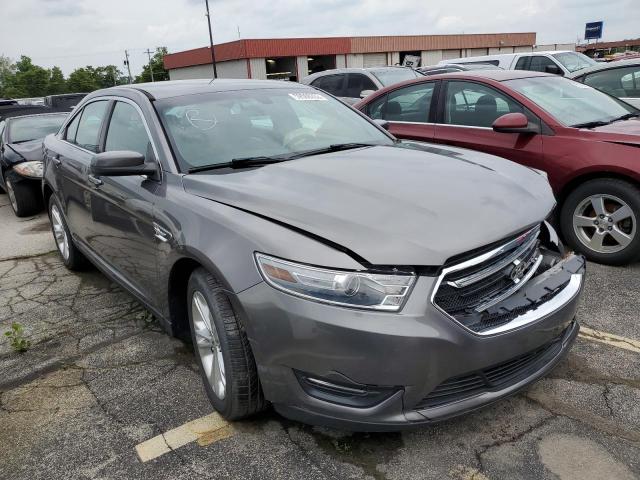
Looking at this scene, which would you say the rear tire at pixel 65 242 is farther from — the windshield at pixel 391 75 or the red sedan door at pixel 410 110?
the windshield at pixel 391 75

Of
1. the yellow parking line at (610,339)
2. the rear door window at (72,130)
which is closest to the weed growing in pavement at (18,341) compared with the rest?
the rear door window at (72,130)

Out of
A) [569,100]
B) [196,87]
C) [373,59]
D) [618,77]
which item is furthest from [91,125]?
[373,59]

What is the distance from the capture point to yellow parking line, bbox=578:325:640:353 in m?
3.08

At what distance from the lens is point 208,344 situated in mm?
2691

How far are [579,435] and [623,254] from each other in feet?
7.49

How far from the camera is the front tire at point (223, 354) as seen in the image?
7.77 feet

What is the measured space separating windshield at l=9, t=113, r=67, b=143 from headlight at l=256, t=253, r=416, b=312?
7905mm

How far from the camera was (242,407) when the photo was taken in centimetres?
245

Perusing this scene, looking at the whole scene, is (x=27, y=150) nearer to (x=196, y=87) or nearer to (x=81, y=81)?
(x=196, y=87)

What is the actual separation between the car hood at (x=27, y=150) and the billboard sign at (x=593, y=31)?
50.2 meters

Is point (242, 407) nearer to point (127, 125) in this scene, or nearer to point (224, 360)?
point (224, 360)

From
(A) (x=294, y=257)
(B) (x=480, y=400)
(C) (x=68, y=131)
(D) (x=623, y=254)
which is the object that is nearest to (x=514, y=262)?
(B) (x=480, y=400)

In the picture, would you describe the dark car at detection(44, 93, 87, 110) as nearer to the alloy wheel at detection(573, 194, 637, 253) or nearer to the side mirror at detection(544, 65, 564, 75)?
the side mirror at detection(544, 65, 564, 75)

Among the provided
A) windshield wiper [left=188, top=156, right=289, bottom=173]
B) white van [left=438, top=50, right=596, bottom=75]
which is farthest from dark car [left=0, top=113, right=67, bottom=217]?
white van [left=438, top=50, right=596, bottom=75]
